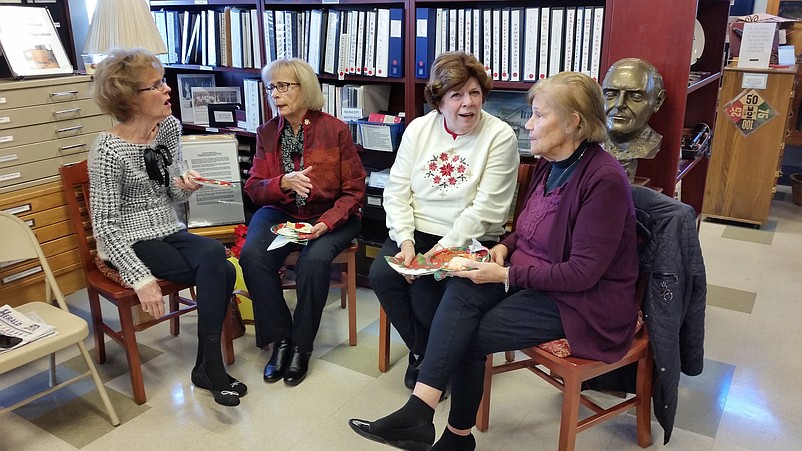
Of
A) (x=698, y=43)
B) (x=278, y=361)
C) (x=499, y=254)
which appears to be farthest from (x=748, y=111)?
(x=278, y=361)

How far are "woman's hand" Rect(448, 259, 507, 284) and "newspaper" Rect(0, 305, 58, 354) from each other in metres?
1.33

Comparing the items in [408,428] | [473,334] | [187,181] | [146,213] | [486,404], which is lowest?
[486,404]

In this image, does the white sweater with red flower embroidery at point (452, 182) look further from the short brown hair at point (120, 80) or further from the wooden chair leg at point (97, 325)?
the wooden chair leg at point (97, 325)

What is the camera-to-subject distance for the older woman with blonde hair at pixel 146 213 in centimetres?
221

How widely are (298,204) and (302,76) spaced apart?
1.69 feet

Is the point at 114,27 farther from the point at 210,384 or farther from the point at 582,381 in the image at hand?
the point at 582,381

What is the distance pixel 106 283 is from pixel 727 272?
3.08m

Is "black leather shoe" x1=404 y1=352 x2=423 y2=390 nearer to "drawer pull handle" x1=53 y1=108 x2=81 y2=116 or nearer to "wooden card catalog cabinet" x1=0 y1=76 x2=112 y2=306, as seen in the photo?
"wooden card catalog cabinet" x1=0 y1=76 x2=112 y2=306

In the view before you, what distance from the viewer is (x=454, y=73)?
7.17ft

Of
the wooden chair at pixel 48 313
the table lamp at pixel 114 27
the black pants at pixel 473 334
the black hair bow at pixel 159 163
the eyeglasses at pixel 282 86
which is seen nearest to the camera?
the black pants at pixel 473 334

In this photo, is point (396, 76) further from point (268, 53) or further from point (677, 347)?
point (677, 347)

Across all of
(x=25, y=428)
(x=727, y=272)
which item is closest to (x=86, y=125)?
(x=25, y=428)

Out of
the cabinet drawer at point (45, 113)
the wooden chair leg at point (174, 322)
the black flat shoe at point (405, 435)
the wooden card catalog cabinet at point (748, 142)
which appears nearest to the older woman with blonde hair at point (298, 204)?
the wooden chair leg at point (174, 322)

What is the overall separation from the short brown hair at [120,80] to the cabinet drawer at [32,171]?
0.69m
